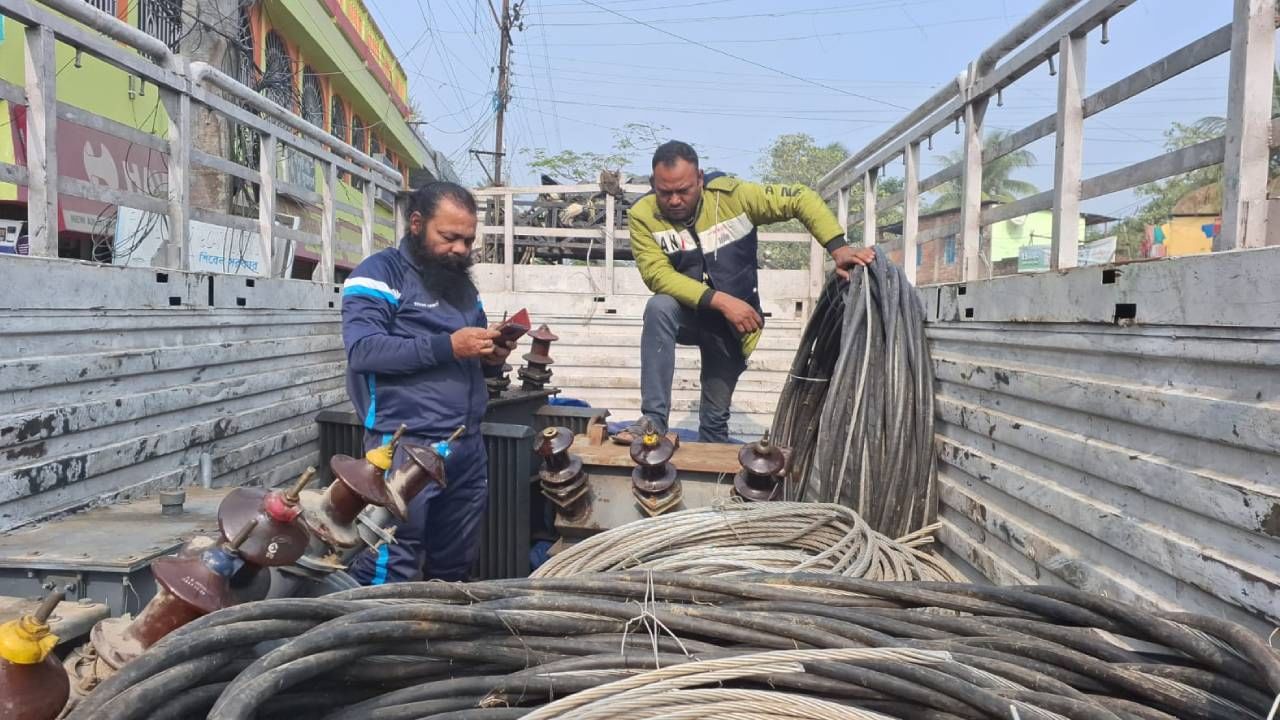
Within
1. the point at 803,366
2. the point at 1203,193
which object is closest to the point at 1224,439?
the point at 803,366

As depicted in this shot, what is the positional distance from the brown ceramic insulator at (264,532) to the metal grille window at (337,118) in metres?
16.2

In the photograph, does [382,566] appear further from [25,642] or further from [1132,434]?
[1132,434]

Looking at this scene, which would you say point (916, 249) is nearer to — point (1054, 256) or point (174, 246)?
point (1054, 256)

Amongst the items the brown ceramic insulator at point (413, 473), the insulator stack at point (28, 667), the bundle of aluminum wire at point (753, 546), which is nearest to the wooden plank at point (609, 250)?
the bundle of aluminum wire at point (753, 546)

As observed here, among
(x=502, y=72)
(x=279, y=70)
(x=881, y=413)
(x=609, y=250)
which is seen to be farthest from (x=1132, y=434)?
(x=502, y=72)

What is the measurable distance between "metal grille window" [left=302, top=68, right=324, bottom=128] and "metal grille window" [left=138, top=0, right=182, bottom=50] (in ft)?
15.6

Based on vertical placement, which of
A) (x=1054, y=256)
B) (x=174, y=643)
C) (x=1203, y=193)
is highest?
(x=1203, y=193)

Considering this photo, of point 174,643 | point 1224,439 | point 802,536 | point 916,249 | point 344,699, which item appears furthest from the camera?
point 916,249

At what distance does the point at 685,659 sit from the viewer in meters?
1.39

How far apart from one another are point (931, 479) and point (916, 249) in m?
1.97

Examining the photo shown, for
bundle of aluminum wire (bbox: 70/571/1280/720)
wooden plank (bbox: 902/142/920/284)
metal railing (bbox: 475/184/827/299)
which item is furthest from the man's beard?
metal railing (bbox: 475/184/827/299)

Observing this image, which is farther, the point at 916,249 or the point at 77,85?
the point at 77,85

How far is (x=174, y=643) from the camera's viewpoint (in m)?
1.15

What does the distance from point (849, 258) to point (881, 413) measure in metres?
0.79
